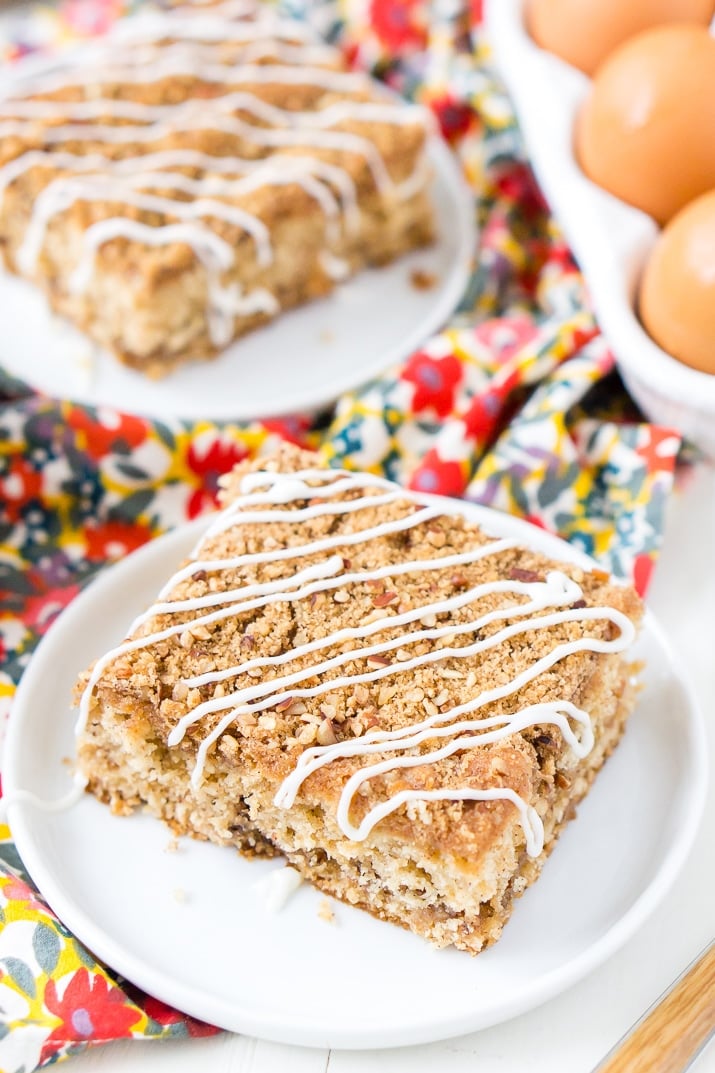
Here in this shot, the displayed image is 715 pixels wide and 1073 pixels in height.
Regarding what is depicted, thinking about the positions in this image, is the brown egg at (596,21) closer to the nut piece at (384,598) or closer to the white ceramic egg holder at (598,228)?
the white ceramic egg holder at (598,228)

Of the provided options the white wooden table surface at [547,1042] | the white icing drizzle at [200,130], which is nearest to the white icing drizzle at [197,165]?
the white icing drizzle at [200,130]

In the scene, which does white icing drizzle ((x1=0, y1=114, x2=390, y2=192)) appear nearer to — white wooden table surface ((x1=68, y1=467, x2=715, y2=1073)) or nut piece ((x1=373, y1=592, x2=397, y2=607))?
nut piece ((x1=373, y1=592, x2=397, y2=607))

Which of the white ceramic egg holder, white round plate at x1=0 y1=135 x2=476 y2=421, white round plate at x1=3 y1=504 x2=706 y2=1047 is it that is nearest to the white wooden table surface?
white round plate at x1=3 y1=504 x2=706 y2=1047

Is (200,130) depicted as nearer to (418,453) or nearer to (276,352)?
(276,352)

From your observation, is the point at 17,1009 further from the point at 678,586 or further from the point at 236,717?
the point at 678,586

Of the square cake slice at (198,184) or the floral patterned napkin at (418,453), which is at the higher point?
the square cake slice at (198,184)
